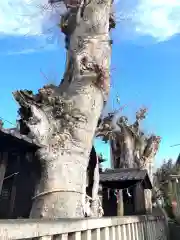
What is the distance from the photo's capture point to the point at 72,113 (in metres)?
6.41

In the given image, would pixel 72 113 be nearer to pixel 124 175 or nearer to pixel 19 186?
pixel 19 186

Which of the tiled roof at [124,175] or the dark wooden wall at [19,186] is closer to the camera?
the dark wooden wall at [19,186]

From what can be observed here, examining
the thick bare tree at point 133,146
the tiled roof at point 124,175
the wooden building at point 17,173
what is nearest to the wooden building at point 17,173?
the wooden building at point 17,173

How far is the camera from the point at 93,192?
7.99 m

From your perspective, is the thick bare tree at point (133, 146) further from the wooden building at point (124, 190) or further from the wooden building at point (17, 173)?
the wooden building at point (17, 173)

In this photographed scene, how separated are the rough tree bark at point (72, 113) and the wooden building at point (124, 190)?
14.0 feet

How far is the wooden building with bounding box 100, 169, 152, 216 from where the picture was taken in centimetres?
1005

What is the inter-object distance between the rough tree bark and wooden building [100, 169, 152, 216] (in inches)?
168

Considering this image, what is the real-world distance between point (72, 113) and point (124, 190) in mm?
6385

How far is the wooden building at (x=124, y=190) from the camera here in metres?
10.0

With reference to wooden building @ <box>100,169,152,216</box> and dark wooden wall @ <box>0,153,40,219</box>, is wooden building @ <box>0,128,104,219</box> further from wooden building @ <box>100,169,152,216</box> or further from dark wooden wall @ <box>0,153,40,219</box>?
wooden building @ <box>100,169,152,216</box>

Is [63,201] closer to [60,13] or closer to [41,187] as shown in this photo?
[41,187]

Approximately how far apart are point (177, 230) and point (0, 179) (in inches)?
330

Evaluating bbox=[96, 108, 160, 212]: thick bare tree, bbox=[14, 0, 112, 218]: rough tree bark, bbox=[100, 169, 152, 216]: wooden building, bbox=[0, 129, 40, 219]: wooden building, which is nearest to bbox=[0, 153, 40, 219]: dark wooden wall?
bbox=[0, 129, 40, 219]: wooden building
